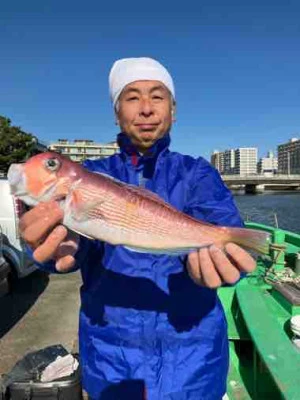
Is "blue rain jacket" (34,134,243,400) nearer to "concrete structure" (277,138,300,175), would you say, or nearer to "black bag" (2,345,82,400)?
"black bag" (2,345,82,400)

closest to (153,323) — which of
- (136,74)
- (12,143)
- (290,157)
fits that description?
(136,74)

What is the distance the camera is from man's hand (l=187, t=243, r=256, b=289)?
1.96 metres

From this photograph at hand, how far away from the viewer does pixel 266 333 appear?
4.07 m

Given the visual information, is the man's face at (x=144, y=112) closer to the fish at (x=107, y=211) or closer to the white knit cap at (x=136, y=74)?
the white knit cap at (x=136, y=74)

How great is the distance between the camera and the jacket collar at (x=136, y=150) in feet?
8.07

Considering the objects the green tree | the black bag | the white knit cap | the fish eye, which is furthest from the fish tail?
the green tree

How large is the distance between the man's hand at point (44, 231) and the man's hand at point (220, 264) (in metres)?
0.63

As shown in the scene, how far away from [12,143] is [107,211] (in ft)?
194

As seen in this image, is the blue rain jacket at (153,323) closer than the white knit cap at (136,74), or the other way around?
the blue rain jacket at (153,323)

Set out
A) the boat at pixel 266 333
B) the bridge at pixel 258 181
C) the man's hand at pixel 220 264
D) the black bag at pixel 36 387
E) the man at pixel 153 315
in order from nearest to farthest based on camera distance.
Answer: the man's hand at pixel 220 264 < the man at pixel 153 315 < the boat at pixel 266 333 < the black bag at pixel 36 387 < the bridge at pixel 258 181

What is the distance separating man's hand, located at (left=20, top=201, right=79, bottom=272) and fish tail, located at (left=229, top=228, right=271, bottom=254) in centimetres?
77

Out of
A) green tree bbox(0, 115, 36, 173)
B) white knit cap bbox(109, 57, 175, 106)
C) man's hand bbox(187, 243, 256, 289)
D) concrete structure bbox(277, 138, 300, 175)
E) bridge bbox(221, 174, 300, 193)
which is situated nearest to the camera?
man's hand bbox(187, 243, 256, 289)

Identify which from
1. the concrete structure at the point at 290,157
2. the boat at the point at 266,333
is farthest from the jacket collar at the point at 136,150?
the concrete structure at the point at 290,157

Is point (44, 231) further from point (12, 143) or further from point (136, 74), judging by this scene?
point (12, 143)
